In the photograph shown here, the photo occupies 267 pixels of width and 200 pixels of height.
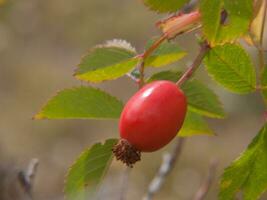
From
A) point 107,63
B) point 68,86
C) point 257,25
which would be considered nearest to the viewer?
point 107,63

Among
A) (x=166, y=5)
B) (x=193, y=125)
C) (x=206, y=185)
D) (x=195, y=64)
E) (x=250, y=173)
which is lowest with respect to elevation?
(x=206, y=185)

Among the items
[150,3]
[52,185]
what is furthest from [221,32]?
[52,185]

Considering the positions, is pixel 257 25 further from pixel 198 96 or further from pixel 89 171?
pixel 89 171

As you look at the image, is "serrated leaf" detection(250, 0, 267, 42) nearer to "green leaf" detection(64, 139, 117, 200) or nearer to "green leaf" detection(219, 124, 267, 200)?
"green leaf" detection(219, 124, 267, 200)

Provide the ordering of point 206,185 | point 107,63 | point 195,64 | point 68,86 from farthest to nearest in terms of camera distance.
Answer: point 68,86 < point 206,185 < point 107,63 < point 195,64

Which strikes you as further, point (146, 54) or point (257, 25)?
point (257, 25)

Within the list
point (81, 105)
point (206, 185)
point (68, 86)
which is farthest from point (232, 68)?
point (68, 86)

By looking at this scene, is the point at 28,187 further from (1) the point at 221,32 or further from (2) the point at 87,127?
(2) the point at 87,127

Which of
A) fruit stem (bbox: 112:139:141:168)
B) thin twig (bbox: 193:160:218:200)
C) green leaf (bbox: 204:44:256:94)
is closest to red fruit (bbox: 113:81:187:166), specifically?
fruit stem (bbox: 112:139:141:168)
